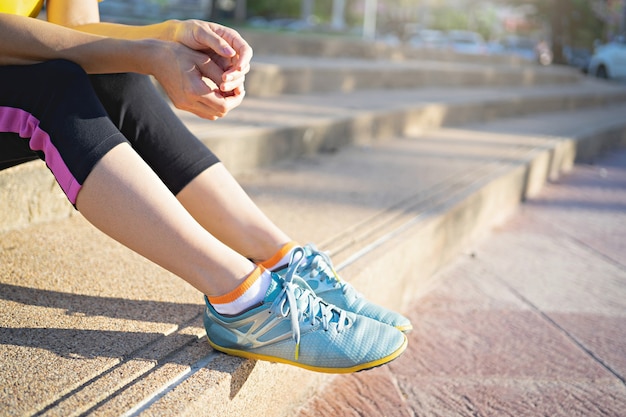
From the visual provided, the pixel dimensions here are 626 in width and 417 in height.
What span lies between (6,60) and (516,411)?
4.39 feet

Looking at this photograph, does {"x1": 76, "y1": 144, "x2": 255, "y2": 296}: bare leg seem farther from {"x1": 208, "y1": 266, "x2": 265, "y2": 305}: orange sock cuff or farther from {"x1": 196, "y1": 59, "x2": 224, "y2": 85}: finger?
{"x1": 196, "y1": 59, "x2": 224, "y2": 85}: finger

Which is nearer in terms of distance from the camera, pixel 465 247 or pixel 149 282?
pixel 149 282

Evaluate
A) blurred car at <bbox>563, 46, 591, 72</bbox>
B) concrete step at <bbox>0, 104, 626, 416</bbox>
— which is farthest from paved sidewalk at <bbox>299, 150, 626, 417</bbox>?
blurred car at <bbox>563, 46, 591, 72</bbox>

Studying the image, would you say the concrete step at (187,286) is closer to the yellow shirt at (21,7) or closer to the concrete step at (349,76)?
the yellow shirt at (21,7)

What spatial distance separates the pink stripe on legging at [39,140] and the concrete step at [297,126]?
564 millimetres

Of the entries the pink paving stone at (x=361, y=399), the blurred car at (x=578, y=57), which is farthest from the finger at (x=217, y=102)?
the blurred car at (x=578, y=57)

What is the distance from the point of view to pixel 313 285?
1.48m

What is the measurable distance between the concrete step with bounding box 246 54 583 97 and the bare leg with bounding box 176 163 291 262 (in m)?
2.47

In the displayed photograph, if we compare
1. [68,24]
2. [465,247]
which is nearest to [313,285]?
[68,24]

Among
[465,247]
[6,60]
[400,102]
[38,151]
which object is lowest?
[465,247]

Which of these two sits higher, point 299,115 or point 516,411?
point 299,115

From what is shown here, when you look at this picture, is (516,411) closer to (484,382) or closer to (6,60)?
(484,382)

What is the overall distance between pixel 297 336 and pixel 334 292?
23 centimetres

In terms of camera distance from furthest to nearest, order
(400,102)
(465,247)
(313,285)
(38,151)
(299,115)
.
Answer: (400,102) → (299,115) → (465,247) → (313,285) → (38,151)
